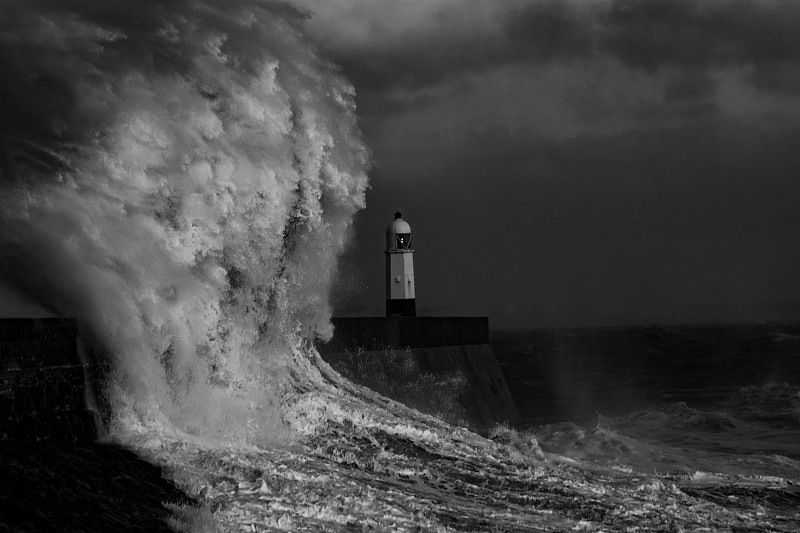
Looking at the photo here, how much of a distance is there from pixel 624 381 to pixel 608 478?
18.7 m

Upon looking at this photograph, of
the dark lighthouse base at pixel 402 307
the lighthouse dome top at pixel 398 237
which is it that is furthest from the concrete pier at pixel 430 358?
the lighthouse dome top at pixel 398 237

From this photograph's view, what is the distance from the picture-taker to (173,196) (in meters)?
6.20

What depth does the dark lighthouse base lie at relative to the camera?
1395 centimetres

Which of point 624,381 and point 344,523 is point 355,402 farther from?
point 624,381

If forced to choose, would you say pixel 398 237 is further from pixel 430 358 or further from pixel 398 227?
pixel 430 358

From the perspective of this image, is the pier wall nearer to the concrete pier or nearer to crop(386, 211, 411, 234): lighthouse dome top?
the concrete pier

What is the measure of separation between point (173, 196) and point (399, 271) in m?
7.98

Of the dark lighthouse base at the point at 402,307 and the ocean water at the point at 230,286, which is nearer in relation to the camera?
the ocean water at the point at 230,286

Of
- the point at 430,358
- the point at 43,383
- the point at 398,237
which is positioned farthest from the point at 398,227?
the point at 43,383

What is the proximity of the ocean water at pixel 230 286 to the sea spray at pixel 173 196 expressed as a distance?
1 centimetres

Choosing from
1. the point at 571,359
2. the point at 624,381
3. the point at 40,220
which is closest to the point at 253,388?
the point at 40,220

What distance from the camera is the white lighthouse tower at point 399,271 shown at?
45.9 feet

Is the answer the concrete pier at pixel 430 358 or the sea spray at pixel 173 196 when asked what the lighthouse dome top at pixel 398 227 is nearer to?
the concrete pier at pixel 430 358

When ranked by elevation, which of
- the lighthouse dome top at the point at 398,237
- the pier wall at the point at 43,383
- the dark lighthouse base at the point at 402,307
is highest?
the lighthouse dome top at the point at 398,237
